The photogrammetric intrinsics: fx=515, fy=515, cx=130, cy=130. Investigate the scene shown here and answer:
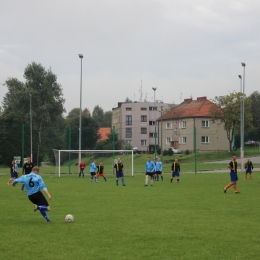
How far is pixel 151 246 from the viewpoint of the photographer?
33.5 feet

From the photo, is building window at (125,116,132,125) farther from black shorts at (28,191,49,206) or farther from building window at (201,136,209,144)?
black shorts at (28,191,49,206)

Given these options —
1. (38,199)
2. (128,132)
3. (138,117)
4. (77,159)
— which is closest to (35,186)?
(38,199)

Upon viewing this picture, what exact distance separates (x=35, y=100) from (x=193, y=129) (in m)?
24.1

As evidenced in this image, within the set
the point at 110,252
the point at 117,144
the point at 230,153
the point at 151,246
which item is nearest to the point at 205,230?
the point at 151,246

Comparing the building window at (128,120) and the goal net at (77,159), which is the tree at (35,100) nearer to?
the goal net at (77,159)

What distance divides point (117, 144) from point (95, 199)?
1513 inches

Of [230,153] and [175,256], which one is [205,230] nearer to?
[175,256]

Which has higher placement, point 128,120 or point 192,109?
point 192,109

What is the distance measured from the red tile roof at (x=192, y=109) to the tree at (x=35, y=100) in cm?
2080

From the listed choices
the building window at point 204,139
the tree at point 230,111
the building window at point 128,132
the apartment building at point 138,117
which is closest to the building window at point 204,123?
the building window at point 204,139

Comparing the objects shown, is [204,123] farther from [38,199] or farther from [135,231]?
[135,231]

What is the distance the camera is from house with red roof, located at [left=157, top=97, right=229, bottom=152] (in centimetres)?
7612

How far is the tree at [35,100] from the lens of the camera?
2958 inches

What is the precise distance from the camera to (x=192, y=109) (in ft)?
286
